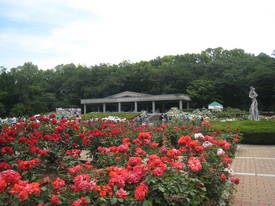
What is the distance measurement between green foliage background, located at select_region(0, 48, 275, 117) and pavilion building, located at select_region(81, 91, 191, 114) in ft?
8.17

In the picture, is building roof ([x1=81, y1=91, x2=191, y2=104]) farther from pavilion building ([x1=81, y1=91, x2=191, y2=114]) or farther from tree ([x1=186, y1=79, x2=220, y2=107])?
tree ([x1=186, y1=79, x2=220, y2=107])

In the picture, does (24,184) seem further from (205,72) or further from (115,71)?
(115,71)

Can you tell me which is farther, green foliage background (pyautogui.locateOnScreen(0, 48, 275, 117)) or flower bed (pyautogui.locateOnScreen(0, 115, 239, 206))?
green foliage background (pyautogui.locateOnScreen(0, 48, 275, 117))

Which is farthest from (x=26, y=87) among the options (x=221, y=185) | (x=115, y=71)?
(x=221, y=185)

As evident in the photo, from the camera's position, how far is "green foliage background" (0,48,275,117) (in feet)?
142

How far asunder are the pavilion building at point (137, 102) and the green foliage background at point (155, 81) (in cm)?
249

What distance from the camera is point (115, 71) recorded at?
60500 millimetres

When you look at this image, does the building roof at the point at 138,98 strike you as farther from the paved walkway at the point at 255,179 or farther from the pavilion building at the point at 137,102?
the paved walkway at the point at 255,179

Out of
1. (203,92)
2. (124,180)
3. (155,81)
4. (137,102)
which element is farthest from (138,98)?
(124,180)

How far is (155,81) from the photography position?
53.9 meters

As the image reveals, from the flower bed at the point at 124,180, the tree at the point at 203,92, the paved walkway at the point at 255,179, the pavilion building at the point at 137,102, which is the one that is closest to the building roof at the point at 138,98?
the pavilion building at the point at 137,102

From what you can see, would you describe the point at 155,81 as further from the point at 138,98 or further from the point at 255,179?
the point at 255,179

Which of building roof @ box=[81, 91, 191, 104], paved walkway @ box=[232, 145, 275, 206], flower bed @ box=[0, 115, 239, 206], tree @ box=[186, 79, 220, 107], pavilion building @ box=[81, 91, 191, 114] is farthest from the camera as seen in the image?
pavilion building @ box=[81, 91, 191, 114]

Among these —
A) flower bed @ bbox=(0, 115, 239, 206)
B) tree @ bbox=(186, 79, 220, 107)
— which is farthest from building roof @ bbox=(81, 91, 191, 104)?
flower bed @ bbox=(0, 115, 239, 206)
